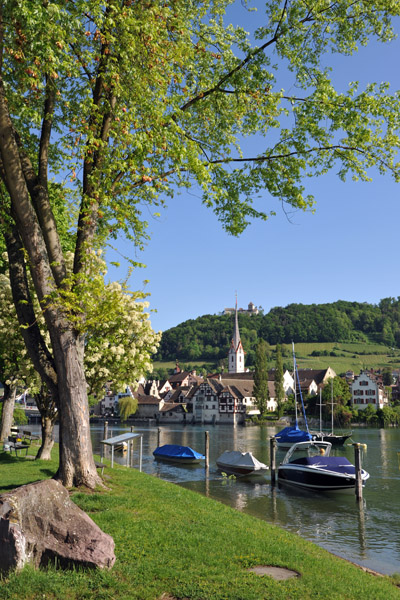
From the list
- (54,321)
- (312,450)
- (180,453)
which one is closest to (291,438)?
(312,450)

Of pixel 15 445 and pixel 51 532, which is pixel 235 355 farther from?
pixel 51 532

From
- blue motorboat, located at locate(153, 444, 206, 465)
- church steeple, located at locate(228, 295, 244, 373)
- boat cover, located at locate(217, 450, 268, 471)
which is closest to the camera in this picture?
boat cover, located at locate(217, 450, 268, 471)

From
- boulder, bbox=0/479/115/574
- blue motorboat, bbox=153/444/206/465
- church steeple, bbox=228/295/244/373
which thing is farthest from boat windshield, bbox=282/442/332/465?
church steeple, bbox=228/295/244/373

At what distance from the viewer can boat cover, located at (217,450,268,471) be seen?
32125 millimetres

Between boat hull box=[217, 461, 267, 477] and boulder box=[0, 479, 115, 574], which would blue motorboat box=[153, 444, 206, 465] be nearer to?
boat hull box=[217, 461, 267, 477]

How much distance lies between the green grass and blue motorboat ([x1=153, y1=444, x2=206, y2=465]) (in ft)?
82.5

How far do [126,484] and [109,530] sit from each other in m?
6.97

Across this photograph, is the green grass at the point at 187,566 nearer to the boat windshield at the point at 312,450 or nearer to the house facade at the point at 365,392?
the boat windshield at the point at 312,450

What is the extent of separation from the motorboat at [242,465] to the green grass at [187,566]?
19846 mm

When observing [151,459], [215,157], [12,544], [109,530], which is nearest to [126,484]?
[109,530]

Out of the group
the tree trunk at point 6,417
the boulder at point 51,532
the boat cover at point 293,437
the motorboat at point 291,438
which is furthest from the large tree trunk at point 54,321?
the boat cover at point 293,437

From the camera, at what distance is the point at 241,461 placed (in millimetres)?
32812

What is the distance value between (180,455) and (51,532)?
31.7 meters

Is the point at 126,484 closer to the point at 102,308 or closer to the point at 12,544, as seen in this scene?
the point at 102,308
